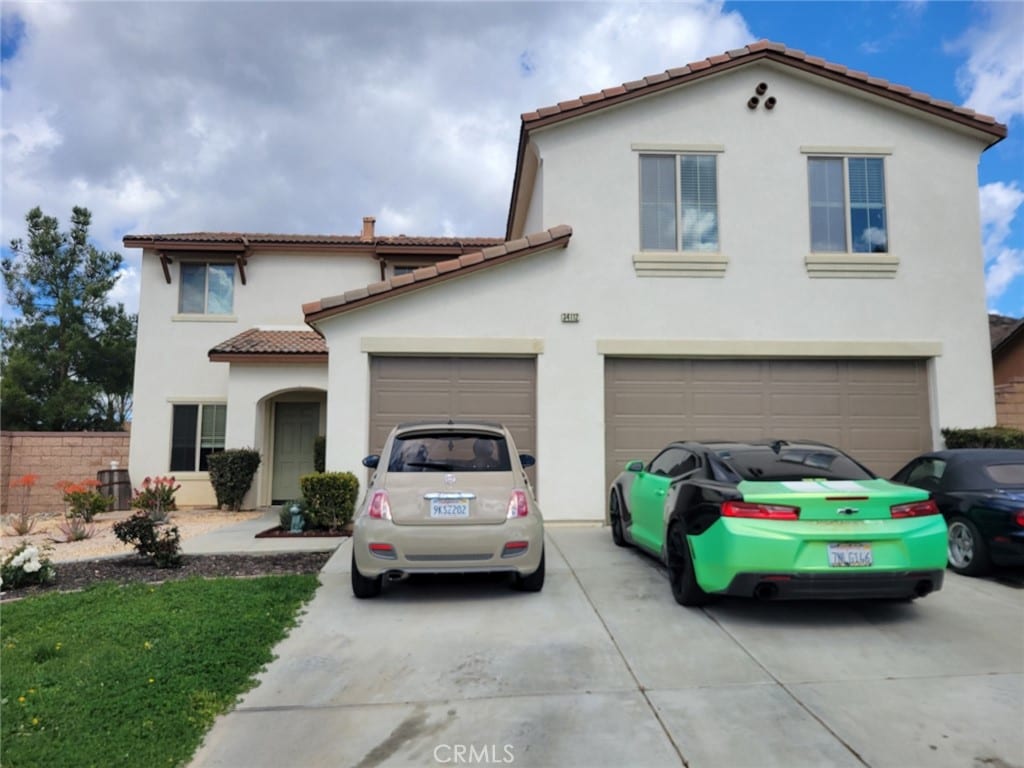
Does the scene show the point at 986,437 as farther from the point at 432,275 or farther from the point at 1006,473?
the point at 432,275

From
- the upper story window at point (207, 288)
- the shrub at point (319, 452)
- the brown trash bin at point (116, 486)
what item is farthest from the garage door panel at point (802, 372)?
the brown trash bin at point (116, 486)

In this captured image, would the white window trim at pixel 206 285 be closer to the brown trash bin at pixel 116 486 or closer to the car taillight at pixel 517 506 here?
the brown trash bin at pixel 116 486

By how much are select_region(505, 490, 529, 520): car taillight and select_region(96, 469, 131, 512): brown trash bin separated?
40.0 feet

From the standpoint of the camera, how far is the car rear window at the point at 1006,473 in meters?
6.30

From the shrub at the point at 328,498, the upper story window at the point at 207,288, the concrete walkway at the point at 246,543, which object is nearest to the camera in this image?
the concrete walkway at the point at 246,543

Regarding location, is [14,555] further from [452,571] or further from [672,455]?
[672,455]

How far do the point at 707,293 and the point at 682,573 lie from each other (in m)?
5.81

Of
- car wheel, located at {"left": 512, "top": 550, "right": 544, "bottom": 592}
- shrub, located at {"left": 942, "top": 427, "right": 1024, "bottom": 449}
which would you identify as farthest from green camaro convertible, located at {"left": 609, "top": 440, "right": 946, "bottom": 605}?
shrub, located at {"left": 942, "top": 427, "right": 1024, "bottom": 449}

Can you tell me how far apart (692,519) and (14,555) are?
683cm

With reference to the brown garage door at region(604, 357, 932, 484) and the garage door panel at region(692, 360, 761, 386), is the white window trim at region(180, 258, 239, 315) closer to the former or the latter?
the brown garage door at region(604, 357, 932, 484)

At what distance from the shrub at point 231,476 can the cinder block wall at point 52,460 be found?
3.26 m

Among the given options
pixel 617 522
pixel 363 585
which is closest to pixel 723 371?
pixel 617 522

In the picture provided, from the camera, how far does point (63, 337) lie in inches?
883
